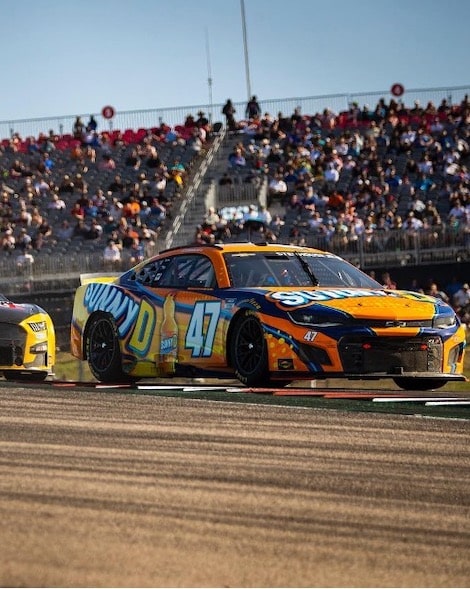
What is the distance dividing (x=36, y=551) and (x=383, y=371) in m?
7.27

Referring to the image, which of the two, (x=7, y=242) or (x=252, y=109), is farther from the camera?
(x=252, y=109)

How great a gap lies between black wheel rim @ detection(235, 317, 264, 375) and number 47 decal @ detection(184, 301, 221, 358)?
36 cm

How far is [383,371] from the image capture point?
1138cm

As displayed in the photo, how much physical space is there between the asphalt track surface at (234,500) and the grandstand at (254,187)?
59.5 feet

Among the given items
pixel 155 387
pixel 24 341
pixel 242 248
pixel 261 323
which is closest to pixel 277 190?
pixel 24 341

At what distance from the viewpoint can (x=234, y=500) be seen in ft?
17.0

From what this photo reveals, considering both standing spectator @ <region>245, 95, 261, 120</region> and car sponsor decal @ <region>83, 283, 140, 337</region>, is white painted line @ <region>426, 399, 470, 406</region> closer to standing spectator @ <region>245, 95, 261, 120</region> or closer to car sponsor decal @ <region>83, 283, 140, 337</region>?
car sponsor decal @ <region>83, 283, 140, 337</region>

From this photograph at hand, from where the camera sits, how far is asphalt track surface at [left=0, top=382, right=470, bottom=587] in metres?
4.21

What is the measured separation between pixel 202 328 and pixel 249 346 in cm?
70

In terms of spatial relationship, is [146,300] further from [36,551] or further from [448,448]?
[36,551]

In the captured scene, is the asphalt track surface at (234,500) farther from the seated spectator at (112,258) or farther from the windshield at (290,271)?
the seated spectator at (112,258)

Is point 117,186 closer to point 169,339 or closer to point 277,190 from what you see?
point 277,190

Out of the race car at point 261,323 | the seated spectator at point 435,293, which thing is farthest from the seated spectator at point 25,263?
the race car at point 261,323

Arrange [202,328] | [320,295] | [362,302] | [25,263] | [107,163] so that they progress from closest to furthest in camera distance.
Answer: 1. [362,302]
2. [320,295]
3. [202,328]
4. [25,263]
5. [107,163]
